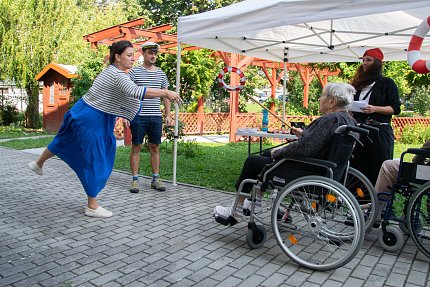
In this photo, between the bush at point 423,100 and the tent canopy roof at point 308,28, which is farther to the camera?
the bush at point 423,100

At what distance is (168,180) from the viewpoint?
221 inches

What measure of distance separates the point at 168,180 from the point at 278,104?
9614mm

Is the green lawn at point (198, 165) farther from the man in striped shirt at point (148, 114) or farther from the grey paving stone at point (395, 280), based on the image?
the grey paving stone at point (395, 280)

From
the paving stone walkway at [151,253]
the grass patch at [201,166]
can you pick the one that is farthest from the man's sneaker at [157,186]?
the grass patch at [201,166]

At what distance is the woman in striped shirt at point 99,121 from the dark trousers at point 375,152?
1.79 m

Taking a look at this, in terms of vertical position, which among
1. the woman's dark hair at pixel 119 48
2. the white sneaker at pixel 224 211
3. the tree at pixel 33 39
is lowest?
the white sneaker at pixel 224 211

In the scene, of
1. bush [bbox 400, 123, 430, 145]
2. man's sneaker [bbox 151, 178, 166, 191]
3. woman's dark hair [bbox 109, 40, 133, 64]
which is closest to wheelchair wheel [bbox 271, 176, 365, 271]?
woman's dark hair [bbox 109, 40, 133, 64]

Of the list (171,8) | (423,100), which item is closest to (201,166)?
(171,8)

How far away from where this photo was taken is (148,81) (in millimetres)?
4688

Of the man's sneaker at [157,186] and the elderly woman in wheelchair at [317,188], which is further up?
the elderly woman in wheelchair at [317,188]

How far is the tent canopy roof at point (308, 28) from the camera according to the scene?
3.25 meters

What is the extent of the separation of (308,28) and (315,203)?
338 cm

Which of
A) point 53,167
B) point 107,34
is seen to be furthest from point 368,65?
point 107,34

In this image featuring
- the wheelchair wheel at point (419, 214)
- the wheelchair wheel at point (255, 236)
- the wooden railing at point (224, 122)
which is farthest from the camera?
the wooden railing at point (224, 122)
